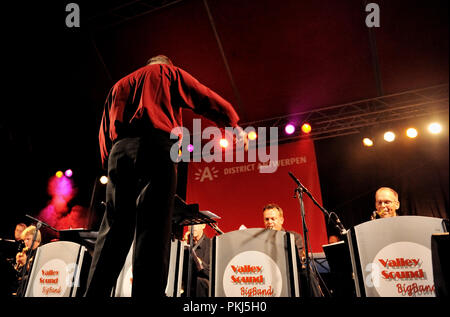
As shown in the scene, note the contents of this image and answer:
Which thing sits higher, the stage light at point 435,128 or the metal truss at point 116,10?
the metal truss at point 116,10

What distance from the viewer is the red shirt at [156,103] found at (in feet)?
5.54

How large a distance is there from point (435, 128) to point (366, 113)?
1265 millimetres

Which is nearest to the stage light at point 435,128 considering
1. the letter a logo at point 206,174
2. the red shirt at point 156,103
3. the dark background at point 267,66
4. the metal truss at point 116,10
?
the dark background at point 267,66

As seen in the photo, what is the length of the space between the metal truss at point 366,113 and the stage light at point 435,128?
0.22m

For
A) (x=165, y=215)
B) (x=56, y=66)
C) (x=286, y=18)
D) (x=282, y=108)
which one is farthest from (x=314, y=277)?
(x=56, y=66)

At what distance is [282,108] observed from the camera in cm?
606

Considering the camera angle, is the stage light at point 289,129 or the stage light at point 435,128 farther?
the stage light at point 289,129

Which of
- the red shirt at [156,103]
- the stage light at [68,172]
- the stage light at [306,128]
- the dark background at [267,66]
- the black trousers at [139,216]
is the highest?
the dark background at [267,66]

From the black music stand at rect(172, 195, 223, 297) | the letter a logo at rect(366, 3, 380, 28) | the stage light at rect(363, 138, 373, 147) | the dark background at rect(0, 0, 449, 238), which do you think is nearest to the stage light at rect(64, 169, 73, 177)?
the dark background at rect(0, 0, 449, 238)

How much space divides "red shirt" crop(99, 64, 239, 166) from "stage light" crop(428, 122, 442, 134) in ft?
17.4

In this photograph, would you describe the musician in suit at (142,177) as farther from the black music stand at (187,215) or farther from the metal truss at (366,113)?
the metal truss at (366,113)

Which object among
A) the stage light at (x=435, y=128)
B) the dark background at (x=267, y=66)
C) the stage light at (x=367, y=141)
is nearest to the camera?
the dark background at (x=267, y=66)

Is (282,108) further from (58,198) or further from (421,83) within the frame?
(58,198)
